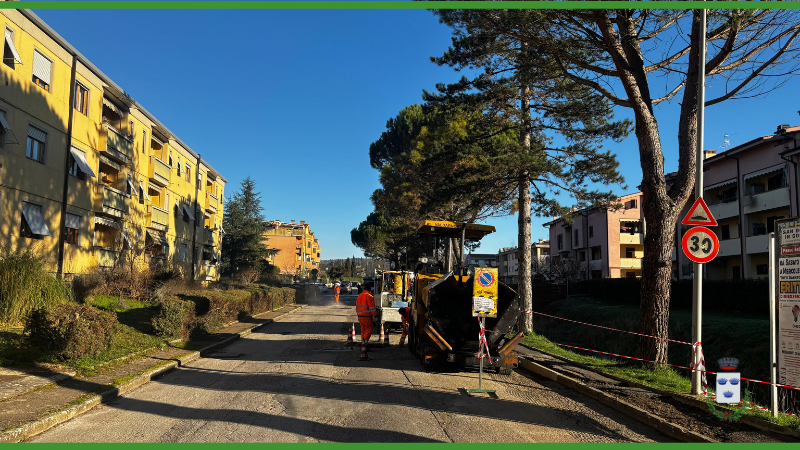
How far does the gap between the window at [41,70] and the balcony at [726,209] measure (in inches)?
1461

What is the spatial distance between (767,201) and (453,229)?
26.6 meters

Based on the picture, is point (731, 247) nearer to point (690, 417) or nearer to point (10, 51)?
point (690, 417)

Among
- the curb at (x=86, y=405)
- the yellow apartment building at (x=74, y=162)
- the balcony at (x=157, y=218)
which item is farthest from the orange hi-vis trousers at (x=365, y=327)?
the balcony at (x=157, y=218)

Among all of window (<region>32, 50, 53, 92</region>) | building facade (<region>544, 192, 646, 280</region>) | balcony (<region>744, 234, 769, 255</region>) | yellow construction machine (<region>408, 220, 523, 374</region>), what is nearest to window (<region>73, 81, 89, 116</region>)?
window (<region>32, 50, 53, 92</region>)

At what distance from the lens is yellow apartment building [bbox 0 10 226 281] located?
54.9 feet

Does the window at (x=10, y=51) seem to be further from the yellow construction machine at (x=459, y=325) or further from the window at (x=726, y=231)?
the window at (x=726, y=231)

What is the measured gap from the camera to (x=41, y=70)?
715 inches

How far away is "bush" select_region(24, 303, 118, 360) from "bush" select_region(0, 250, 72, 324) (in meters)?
1.89

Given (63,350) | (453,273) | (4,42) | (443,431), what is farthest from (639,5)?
(4,42)

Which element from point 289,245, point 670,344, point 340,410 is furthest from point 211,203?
point 289,245

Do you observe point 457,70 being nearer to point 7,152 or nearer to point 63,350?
point 63,350

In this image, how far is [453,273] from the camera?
1207cm

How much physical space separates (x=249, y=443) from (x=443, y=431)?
2214 millimetres

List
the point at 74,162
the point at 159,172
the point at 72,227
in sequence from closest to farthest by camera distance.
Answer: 1. the point at 72,227
2. the point at 74,162
3. the point at 159,172
